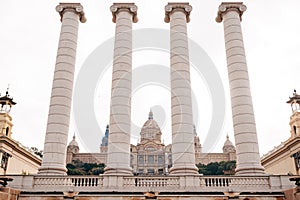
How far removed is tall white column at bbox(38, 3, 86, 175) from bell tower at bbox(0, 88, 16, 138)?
105 ft

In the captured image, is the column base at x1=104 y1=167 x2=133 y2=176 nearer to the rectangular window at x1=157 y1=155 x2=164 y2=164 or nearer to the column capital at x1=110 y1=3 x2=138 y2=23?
the column capital at x1=110 y1=3 x2=138 y2=23

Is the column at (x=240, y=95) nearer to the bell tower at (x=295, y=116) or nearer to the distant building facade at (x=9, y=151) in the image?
the bell tower at (x=295, y=116)

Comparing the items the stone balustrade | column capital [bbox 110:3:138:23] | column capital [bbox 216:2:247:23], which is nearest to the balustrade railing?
the stone balustrade

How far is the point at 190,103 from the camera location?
3353 centimetres

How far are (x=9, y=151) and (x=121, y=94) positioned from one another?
1470 inches

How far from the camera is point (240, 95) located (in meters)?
33.0

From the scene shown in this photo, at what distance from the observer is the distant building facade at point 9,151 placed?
57081mm

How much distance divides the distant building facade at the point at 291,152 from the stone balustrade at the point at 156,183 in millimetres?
33644

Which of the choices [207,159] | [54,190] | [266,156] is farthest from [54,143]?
[207,159]

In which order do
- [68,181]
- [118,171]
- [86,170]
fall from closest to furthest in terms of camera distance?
[68,181] → [118,171] → [86,170]

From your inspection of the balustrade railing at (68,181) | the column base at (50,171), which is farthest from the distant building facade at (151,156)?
the balustrade railing at (68,181)

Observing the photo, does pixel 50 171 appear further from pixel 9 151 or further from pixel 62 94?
pixel 9 151

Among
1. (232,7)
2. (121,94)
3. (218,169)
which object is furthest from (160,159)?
(121,94)

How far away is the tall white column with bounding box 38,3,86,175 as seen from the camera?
101 feet
